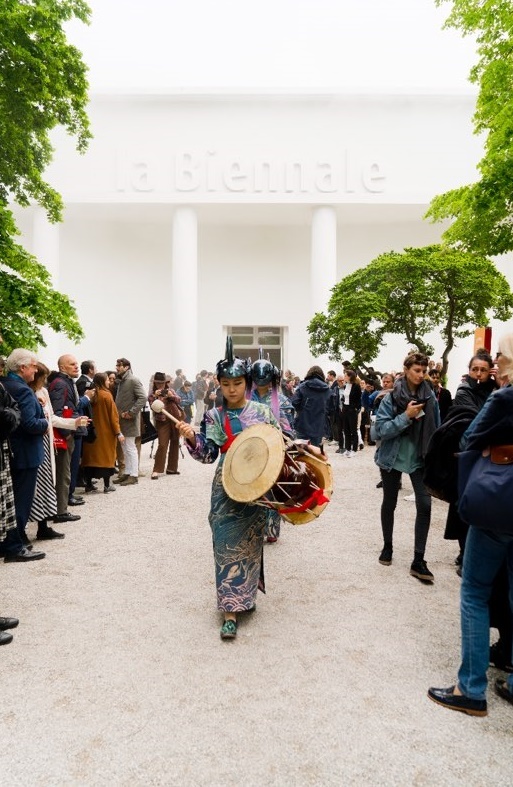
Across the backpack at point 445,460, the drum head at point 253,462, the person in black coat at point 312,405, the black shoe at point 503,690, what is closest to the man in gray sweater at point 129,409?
the person in black coat at point 312,405

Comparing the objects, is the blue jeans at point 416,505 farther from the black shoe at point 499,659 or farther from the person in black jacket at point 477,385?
the black shoe at point 499,659

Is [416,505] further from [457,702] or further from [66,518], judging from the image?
[66,518]

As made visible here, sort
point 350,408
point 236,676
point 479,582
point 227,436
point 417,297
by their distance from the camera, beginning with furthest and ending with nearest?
point 350,408
point 417,297
point 227,436
point 236,676
point 479,582

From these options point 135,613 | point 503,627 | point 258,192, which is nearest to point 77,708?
point 135,613

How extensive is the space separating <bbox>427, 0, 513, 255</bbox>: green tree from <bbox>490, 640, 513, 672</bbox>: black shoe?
525cm

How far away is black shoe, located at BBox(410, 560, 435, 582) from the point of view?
5007 mm

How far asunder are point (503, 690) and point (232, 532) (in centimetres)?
178

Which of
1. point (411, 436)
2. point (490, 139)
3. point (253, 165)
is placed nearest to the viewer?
point (411, 436)

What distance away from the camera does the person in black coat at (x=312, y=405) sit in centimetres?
972

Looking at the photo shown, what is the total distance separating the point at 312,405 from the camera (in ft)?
32.1

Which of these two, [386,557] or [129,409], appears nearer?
[386,557]

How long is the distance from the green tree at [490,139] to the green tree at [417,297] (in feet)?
5.75

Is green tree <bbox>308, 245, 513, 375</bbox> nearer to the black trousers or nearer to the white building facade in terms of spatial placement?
the black trousers

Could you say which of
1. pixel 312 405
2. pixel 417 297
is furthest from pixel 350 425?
pixel 312 405
